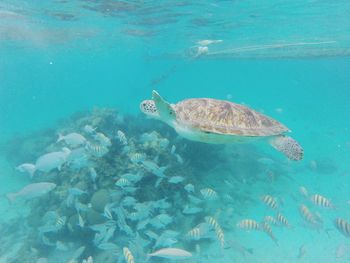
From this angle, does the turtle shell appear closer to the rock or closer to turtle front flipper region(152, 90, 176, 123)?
turtle front flipper region(152, 90, 176, 123)

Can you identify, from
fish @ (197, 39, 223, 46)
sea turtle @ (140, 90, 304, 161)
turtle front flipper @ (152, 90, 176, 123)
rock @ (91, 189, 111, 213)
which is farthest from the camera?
fish @ (197, 39, 223, 46)

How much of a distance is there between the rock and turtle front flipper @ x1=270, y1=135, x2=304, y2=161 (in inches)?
196

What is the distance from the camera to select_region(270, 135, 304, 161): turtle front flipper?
7680mm

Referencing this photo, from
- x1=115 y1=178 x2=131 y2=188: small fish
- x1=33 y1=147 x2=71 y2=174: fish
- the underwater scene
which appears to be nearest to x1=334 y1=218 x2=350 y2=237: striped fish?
the underwater scene

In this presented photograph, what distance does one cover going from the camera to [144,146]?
34.9 ft

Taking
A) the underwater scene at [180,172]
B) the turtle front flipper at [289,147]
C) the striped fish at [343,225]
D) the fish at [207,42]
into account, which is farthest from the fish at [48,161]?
the fish at [207,42]

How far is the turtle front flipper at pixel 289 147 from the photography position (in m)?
7.68

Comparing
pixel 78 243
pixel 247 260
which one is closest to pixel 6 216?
pixel 78 243

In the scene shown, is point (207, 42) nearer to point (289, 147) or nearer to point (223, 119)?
point (223, 119)

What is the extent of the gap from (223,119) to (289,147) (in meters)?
1.83

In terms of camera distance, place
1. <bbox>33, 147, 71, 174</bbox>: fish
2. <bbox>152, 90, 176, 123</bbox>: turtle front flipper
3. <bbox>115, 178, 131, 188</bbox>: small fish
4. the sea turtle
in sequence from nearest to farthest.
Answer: <bbox>152, 90, 176, 123</bbox>: turtle front flipper, the sea turtle, <bbox>115, 178, 131, 188</bbox>: small fish, <bbox>33, 147, 71, 174</bbox>: fish

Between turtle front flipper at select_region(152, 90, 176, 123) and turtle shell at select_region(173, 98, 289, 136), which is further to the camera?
turtle shell at select_region(173, 98, 289, 136)

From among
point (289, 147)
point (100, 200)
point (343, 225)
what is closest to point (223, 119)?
point (289, 147)

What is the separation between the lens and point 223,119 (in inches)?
311
